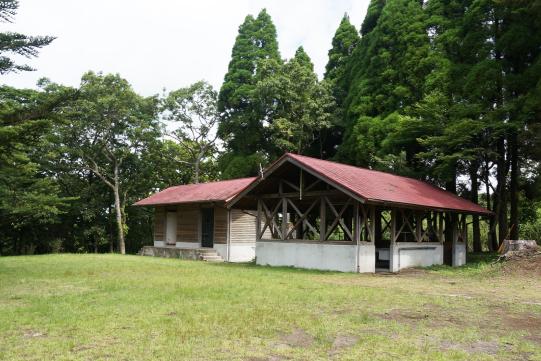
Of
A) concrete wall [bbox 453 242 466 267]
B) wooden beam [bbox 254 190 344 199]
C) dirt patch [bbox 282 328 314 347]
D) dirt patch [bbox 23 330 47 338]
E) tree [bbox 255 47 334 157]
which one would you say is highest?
tree [bbox 255 47 334 157]

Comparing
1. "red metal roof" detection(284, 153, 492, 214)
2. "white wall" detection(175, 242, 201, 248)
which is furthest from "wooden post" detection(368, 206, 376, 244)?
"white wall" detection(175, 242, 201, 248)

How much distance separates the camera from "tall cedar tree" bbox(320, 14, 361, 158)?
32281 millimetres

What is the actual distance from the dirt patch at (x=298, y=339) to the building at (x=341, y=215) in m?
8.11

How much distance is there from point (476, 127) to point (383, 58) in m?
9.27

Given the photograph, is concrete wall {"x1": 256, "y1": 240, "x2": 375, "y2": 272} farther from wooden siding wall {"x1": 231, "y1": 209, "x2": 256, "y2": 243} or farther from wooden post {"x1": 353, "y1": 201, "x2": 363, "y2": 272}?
wooden siding wall {"x1": 231, "y1": 209, "x2": 256, "y2": 243}

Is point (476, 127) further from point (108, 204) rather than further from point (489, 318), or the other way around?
point (108, 204)

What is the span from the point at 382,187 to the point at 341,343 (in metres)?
11.2

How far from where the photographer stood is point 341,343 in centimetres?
→ 616

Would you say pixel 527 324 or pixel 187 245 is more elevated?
pixel 187 245

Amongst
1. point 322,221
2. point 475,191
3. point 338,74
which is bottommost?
point 322,221

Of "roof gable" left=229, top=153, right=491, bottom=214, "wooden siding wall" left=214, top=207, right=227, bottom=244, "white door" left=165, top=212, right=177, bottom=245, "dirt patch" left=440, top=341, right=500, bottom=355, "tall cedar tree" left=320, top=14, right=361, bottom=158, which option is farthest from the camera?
"tall cedar tree" left=320, top=14, right=361, bottom=158

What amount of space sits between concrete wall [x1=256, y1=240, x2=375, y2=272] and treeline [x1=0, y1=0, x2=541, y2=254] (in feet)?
25.7

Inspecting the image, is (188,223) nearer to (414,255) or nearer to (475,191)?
(414,255)

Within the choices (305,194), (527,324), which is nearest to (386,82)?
(305,194)
